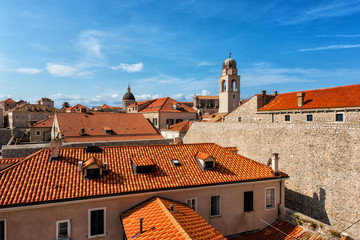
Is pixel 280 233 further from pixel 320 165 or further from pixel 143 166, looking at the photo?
pixel 143 166

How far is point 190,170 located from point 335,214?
28.5 ft

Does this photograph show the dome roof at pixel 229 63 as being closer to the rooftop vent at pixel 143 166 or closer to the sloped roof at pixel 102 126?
the sloped roof at pixel 102 126

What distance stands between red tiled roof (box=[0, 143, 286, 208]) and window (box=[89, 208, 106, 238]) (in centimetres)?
75

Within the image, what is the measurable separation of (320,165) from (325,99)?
8566 millimetres

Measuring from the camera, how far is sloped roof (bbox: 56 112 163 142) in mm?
26516

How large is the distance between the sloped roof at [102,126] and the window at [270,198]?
1944 cm

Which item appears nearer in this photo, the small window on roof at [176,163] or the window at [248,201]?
the window at [248,201]

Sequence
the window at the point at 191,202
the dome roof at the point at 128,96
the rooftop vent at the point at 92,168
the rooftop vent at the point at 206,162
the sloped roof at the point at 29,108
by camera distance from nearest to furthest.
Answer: the rooftop vent at the point at 92,168 < the window at the point at 191,202 < the rooftop vent at the point at 206,162 < the sloped roof at the point at 29,108 < the dome roof at the point at 128,96

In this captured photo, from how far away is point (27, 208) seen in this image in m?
7.61

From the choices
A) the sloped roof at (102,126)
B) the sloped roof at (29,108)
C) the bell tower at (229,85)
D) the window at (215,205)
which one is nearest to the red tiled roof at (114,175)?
the window at (215,205)

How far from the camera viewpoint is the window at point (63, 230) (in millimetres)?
8062

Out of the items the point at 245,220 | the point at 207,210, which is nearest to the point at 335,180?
the point at 245,220

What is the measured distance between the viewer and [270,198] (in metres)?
11.4

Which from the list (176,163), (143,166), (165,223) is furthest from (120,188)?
(176,163)
